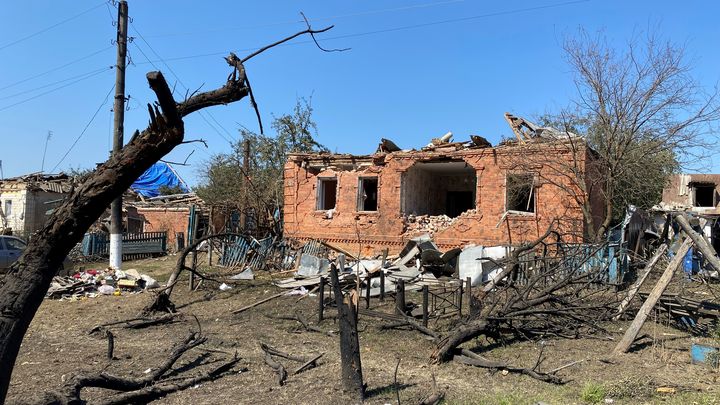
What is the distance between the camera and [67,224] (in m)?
3.11

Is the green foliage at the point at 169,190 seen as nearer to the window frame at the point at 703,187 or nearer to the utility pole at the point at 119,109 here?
the utility pole at the point at 119,109

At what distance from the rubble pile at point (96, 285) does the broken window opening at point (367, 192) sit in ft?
28.0

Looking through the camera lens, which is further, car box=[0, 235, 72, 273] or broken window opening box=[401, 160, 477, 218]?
broken window opening box=[401, 160, 477, 218]

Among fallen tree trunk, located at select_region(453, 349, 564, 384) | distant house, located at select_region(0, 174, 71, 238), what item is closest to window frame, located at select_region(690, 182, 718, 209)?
fallen tree trunk, located at select_region(453, 349, 564, 384)

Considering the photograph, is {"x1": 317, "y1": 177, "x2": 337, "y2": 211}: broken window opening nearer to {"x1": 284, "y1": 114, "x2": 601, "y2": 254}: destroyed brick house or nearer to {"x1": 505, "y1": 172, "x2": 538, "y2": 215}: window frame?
{"x1": 284, "y1": 114, "x2": 601, "y2": 254}: destroyed brick house

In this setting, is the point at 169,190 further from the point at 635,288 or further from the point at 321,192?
the point at 635,288

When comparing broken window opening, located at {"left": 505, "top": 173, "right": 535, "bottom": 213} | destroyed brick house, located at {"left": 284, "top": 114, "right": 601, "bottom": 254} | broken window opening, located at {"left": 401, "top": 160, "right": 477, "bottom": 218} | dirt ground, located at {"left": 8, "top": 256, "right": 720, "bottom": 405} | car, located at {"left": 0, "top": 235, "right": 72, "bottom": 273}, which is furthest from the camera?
broken window opening, located at {"left": 401, "top": 160, "right": 477, "bottom": 218}

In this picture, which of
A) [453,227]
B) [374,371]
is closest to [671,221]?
[453,227]

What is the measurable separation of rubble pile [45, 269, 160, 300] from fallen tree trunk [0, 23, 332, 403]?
10371 millimetres

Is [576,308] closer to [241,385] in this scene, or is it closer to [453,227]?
[241,385]

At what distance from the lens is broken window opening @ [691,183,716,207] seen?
871 inches

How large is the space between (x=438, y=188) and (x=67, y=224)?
67.9 feet

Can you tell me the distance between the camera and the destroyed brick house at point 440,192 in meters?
16.4

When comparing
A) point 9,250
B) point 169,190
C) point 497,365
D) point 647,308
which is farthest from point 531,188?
point 169,190
